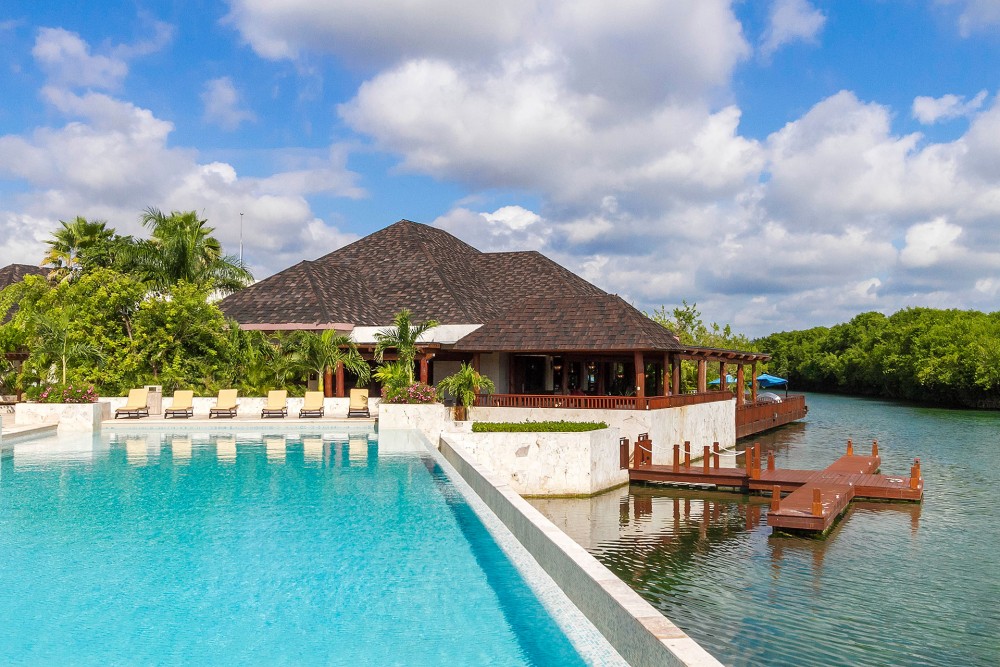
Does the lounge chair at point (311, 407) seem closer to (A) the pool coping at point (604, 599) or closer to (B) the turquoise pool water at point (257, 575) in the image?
(B) the turquoise pool water at point (257, 575)

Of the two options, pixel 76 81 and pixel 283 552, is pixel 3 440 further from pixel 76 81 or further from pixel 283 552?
pixel 283 552

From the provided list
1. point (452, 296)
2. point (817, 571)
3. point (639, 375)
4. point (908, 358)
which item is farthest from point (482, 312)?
point (908, 358)

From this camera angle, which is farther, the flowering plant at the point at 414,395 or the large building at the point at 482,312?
the large building at the point at 482,312

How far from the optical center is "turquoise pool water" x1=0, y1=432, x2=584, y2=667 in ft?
22.4

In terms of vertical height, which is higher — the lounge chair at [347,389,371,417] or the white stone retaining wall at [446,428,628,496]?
the lounge chair at [347,389,371,417]

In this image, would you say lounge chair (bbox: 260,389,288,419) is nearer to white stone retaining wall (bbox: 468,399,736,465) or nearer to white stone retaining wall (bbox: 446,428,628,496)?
white stone retaining wall (bbox: 468,399,736,465)

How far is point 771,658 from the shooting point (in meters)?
10.4

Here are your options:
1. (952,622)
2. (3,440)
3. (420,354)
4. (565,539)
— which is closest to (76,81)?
(3,440)

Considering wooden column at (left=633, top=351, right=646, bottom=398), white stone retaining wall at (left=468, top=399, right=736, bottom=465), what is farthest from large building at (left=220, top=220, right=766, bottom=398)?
white stone retaining wall at (left=468, top=399, right=736, bottom=465)

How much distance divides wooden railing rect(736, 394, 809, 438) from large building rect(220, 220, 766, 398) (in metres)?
2.47

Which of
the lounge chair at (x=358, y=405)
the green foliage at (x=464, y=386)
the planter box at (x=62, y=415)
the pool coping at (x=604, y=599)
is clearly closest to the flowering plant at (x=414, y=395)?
the green foliage at (x=464, y=386)

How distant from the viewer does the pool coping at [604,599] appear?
211 inches

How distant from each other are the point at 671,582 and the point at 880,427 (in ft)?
124

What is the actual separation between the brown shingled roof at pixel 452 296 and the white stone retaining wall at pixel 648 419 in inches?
89.2
